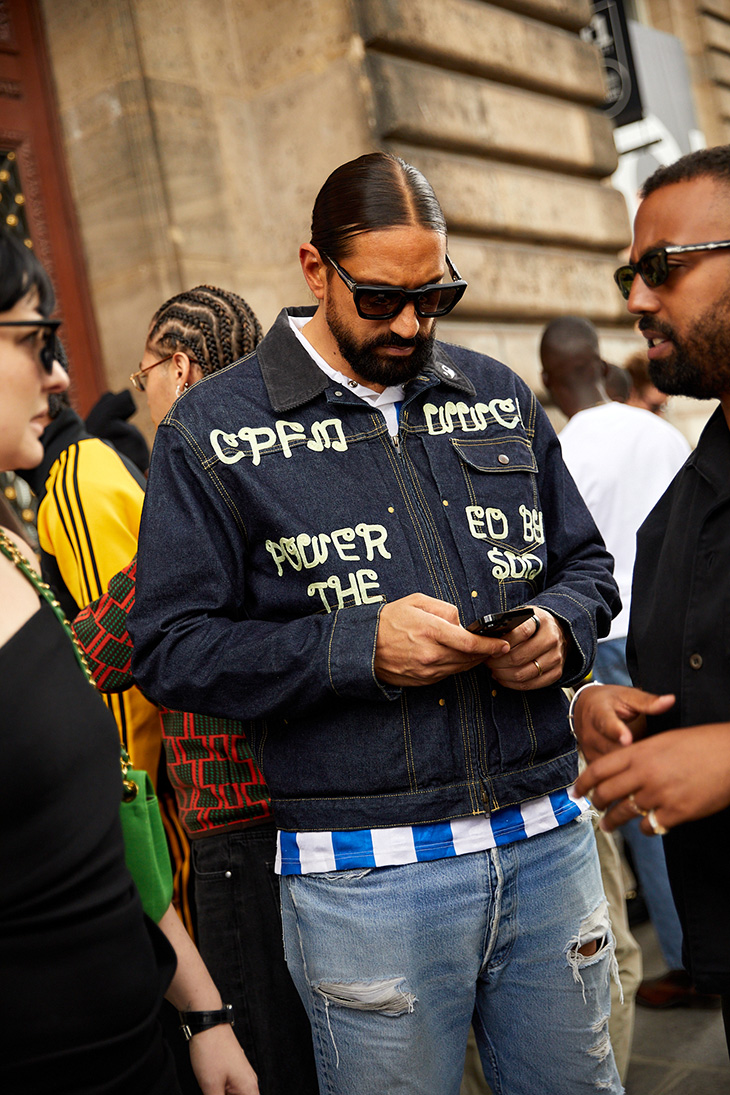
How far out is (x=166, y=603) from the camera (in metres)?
2.04

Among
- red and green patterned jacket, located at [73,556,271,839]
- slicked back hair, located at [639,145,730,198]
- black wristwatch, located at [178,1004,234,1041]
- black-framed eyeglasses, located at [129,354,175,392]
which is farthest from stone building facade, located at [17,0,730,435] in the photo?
black wristwatch, located at [178,1004,234,1041]

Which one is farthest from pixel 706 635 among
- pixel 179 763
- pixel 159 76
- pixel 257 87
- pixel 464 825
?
pixel 257 87

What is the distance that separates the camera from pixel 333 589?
2018mm

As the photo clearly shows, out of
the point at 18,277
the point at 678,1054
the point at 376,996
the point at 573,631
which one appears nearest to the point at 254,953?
the point at 376,996

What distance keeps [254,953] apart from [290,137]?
157 inches

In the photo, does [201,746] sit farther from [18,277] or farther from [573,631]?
[18,277]

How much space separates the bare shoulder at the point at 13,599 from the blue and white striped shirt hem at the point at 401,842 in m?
0.76

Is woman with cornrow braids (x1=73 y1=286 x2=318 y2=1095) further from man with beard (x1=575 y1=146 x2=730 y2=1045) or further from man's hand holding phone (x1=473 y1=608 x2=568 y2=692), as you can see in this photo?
man with beard (x1=575 y1=146 x2=730 y2=1045)

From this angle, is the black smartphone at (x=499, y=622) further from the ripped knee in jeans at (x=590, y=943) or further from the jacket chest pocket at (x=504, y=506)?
the ripped knee in jeans at (x=590, y=943)

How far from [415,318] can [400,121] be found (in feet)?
11.0

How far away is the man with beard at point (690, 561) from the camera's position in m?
1.82

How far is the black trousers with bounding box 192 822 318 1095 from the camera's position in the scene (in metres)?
2.47

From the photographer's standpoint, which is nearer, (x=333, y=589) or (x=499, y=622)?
(x=499, y=622)

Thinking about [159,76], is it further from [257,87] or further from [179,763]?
[179,763]
